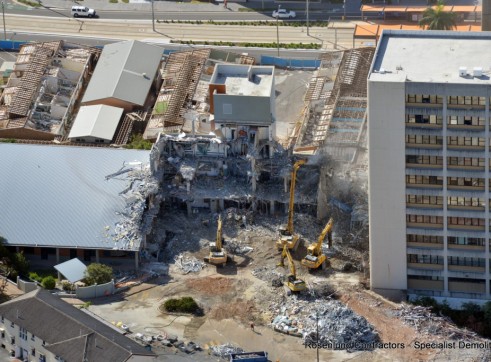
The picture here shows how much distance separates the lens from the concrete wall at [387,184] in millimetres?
156000

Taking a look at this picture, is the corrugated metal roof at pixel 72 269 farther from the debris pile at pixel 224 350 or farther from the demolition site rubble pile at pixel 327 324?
the demolition site rubble pile at pixel 327 324

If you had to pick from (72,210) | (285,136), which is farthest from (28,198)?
(285,136)

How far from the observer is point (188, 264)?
169 meters

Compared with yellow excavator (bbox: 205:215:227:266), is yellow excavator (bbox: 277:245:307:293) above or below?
below

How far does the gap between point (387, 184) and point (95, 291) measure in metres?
29.8

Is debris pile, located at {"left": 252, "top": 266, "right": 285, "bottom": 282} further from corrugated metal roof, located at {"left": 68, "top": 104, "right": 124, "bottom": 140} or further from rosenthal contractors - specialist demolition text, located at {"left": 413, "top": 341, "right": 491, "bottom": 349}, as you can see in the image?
corrugated metal roof, located at {"left": 68, "top": 104, "right": 124, "bottom": 140}

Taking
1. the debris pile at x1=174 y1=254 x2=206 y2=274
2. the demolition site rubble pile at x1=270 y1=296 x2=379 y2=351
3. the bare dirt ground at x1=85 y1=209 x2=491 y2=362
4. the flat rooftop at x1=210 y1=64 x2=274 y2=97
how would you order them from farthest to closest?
the flat rooftop at x1=210 y1=64 x2=274 y2=97 → the debris pile at x1=174 y1=254 x2=206 y2=274 → the demolition site rubble pile at x1=270 y1=296 x2=379 y2=351 → the bare dirt ground at x1=85 y1=209 x2=491 y2=362

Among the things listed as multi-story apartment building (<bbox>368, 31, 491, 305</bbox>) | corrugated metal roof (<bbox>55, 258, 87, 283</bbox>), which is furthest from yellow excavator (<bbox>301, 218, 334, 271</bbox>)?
corrugated metal roof (<bbox>55, 258, 87, 283</bbox>)

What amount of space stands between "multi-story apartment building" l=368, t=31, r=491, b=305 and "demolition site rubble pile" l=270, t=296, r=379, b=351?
23.8 ft

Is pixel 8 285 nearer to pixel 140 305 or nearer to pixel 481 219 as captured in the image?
pixel 140 305

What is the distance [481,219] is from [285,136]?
37.0 m

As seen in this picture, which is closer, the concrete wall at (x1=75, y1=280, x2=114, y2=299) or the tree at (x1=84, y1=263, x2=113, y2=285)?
the concrete wall at (x1=75, y1=280, x2=114, y2=299)

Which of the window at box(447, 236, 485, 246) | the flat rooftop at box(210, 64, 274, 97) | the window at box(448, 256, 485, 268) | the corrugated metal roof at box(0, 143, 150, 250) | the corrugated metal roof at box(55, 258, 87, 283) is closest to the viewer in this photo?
the window at box(447, 236, 485, 246)

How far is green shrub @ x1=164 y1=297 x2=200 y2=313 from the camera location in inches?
6314
